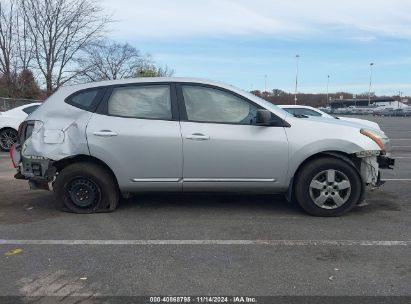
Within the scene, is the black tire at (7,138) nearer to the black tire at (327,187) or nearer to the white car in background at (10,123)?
the white car in background at (10,123)

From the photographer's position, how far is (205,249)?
15.4 ft

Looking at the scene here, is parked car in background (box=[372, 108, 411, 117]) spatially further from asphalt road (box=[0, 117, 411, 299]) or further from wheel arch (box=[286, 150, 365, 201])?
wheel arch (box=[286, 150, 365, 201])

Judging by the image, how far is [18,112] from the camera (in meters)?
13.5

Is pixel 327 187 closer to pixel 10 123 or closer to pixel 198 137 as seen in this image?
pixel 198 137

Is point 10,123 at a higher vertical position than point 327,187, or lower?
higher

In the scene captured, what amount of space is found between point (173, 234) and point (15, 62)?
30.9 m

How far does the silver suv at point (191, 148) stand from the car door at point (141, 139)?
1 centimetres


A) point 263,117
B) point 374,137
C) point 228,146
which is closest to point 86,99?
point 228,146

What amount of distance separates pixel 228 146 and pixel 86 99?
194 centimetres

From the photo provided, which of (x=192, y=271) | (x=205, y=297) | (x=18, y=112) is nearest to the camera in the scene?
(x=205, y=297)

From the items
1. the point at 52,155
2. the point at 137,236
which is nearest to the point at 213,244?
the point at 137,236

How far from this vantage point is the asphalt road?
3.85m

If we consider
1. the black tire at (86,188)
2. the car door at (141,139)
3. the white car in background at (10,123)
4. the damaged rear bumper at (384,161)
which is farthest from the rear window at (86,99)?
the white car in background at (10,123)

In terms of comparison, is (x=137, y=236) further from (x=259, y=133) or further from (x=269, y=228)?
(x=259, y=133)
